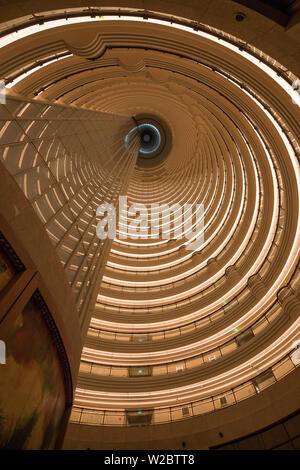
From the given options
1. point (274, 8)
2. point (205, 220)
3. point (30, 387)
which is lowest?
point (30, 387)

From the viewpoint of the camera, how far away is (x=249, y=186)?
2016 centimetres

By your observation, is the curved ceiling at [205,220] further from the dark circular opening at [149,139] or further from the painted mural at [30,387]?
the dark circular opening at [149,139]

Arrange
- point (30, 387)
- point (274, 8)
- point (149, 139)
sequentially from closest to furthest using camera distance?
point (274, 8)
point (30, 387)
point (149, 139)

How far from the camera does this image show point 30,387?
5488 millimetres

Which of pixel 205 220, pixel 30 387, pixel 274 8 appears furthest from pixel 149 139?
pixel 30 387

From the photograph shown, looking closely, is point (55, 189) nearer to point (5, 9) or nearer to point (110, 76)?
point (5, 9)

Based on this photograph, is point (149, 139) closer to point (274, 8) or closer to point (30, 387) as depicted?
point (274, 8)

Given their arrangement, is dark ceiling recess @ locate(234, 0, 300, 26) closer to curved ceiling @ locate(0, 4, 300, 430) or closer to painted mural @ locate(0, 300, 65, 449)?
curved ceiling @ locate(0, 4, 300, 430)

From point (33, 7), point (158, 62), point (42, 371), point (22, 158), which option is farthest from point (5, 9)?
point (42, 371)

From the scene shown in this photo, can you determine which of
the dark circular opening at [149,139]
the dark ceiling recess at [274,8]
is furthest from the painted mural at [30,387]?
the dark circular opening at [149,139]

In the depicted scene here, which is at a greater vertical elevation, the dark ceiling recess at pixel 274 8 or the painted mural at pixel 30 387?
the dark ceiling recess at pixel 274 8

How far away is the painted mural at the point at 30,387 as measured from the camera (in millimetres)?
4875

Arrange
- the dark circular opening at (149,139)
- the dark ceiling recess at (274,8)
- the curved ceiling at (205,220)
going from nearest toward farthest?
the dark ceiling recess at (274,8), the curved ceiling at (205,220), the dark circular opening at (149,139)

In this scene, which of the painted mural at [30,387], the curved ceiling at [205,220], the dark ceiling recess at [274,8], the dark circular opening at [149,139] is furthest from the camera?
the dark circular opening at [149,139]
